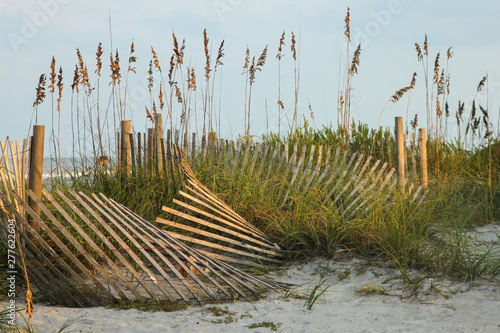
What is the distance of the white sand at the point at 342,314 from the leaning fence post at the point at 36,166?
29.0 inches

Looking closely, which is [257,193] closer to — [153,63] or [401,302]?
[401,302]

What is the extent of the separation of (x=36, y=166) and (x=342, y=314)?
2437mm

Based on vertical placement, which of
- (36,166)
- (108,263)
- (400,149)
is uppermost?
(400,149)

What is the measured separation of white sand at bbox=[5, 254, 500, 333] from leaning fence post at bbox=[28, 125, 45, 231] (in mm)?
736

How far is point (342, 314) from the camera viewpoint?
303 centimetres

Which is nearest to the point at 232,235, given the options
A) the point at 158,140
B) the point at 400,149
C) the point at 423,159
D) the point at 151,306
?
the point at 151,306

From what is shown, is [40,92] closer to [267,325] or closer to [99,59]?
[99,59]

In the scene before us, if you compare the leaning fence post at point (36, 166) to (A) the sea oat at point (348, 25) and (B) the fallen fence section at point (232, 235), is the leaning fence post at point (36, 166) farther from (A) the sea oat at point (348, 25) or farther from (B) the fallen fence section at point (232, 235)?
(A) the sea oat at point (348, 25)

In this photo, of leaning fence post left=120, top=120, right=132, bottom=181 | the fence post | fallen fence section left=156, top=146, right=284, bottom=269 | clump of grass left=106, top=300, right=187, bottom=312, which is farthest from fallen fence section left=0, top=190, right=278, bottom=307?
the fence post

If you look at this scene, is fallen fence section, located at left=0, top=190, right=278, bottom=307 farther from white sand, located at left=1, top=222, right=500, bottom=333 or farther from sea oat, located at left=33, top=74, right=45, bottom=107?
sea oat, located at left=33, top=74, right=45, bottom=107

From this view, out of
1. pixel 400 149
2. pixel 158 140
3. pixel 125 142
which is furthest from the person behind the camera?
pixel 400 149

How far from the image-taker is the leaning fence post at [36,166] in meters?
3.39

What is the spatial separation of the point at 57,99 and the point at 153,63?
4.20ft

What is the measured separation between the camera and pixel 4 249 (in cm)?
341
